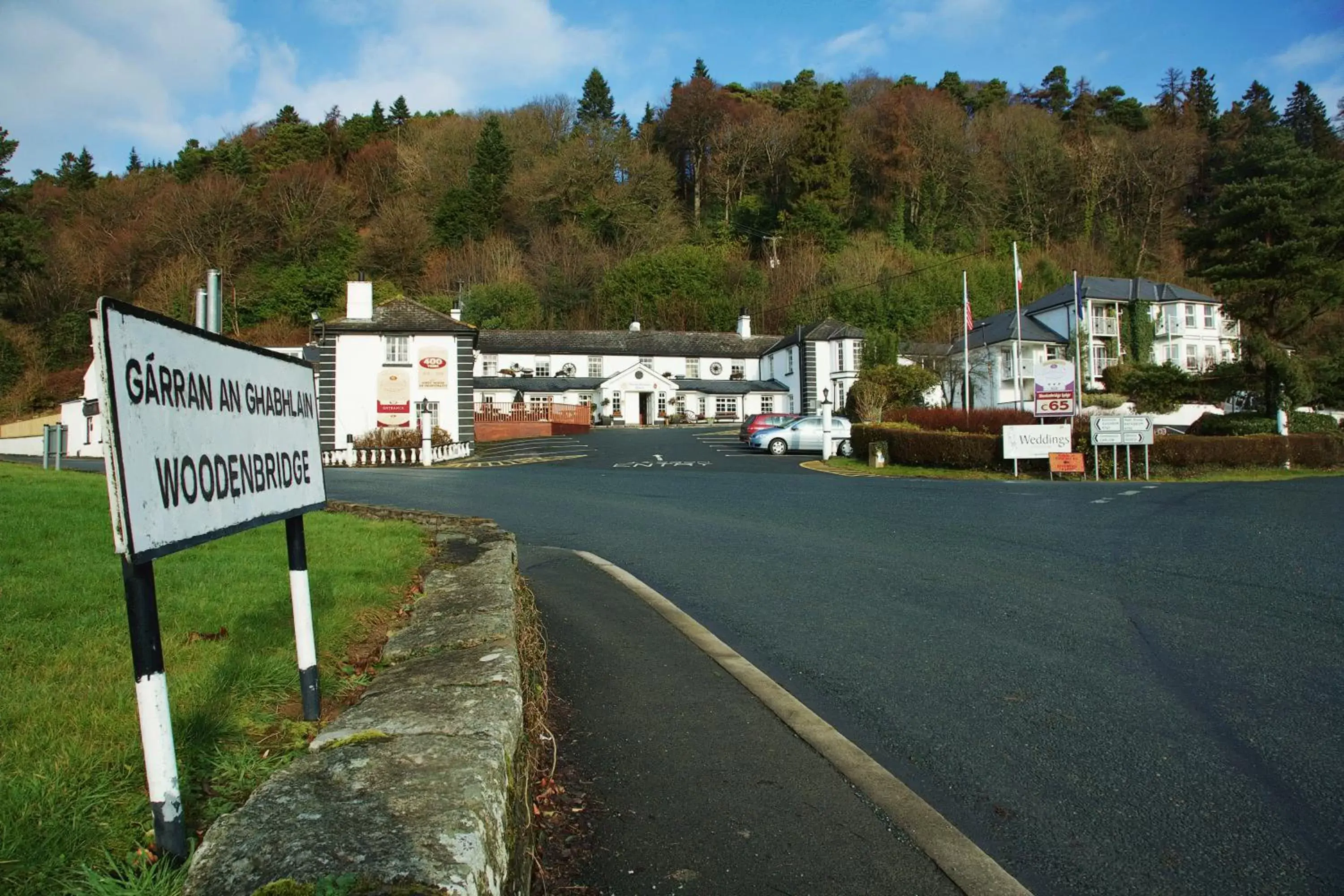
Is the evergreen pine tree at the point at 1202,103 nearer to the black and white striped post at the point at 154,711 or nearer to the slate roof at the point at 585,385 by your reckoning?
the slate roof at the point at 585,385

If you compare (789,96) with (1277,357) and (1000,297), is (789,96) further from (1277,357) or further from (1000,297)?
(1277,357)

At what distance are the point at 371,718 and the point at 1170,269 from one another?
8025 cm

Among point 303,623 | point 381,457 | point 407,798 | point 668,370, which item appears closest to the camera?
point 407,798

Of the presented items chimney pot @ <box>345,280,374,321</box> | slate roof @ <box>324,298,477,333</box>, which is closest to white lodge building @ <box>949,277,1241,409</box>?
slate roof @ <box>324,298,477,333</box>

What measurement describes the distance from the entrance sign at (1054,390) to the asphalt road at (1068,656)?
1045 cm

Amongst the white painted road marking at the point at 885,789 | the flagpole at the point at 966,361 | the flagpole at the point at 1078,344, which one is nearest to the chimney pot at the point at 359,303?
the flagpole at the point at 966,361

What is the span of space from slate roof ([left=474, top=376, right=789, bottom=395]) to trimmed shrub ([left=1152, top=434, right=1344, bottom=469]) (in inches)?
1586

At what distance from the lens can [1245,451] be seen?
2533 cm

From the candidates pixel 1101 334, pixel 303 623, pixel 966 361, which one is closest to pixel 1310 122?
pixel 1101 334

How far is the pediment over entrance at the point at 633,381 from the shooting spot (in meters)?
63.6

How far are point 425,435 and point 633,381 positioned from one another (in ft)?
96.1

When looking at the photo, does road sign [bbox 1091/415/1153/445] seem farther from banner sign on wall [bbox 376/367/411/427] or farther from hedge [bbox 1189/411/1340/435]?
banner sign on wall [bbox 376/367/411/427]

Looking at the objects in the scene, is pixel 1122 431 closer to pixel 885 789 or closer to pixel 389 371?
pixel 885 789

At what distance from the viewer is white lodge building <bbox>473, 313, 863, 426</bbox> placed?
61094 mm
